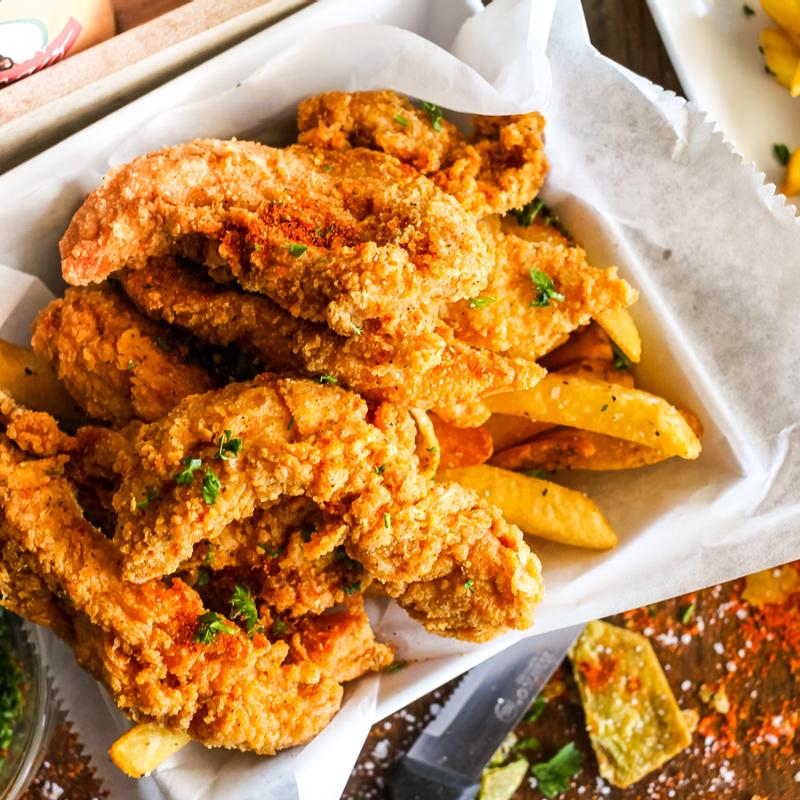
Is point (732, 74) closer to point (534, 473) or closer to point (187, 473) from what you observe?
point (534, 473)

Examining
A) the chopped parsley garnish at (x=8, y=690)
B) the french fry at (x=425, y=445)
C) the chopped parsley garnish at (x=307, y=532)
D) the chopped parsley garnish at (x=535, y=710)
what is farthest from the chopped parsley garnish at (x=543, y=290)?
the chopped parsley garnish at (x=8, y=690)

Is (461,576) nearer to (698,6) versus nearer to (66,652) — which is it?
(66,652)

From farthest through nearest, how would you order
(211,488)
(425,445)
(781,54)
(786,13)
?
1. (781,54)
2. (786,13)
3. (425,445)
4. (211,488)

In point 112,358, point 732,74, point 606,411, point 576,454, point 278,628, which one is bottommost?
point 278,628

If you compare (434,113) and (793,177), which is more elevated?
(434,113)

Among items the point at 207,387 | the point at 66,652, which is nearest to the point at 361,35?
the point at 207,387

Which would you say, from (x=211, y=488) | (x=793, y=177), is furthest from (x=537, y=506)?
(x=793, y=177)
